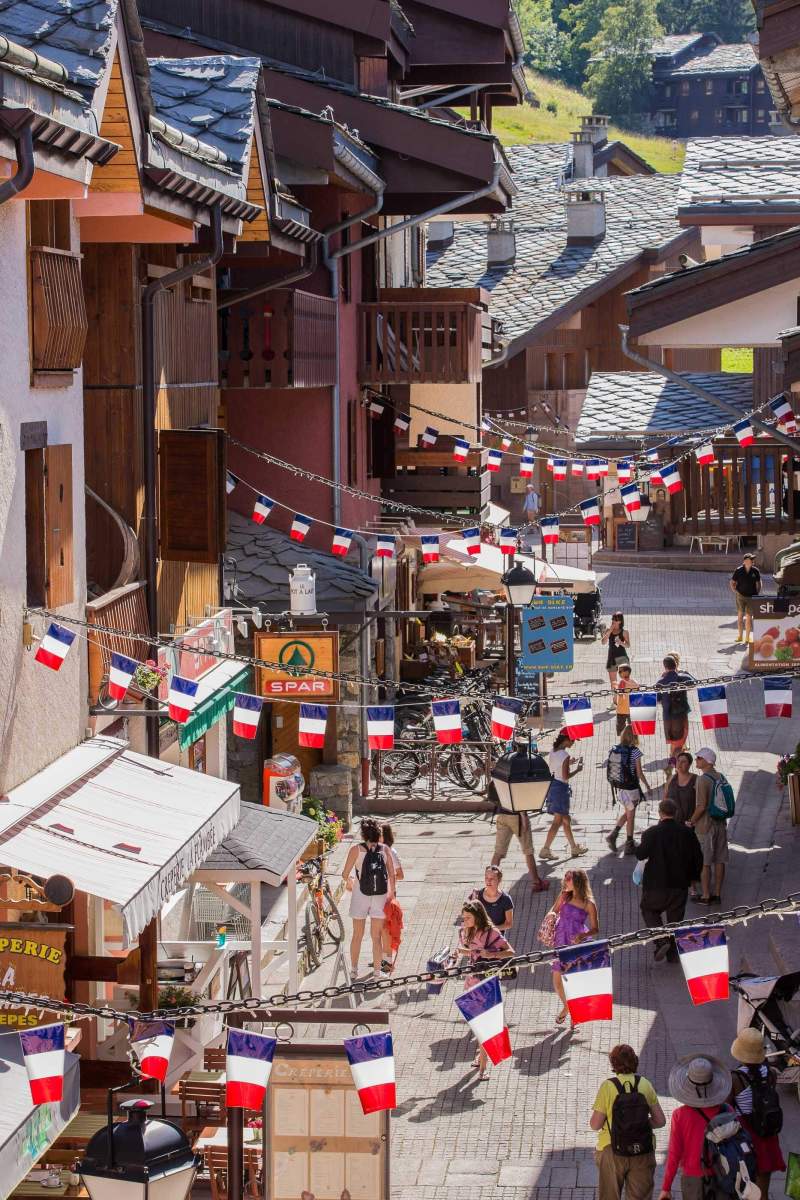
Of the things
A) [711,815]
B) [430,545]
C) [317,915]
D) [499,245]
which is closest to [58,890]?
[317,915]

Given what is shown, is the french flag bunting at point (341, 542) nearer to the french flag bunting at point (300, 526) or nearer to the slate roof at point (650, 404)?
the french flag bunting at point (300, 526)

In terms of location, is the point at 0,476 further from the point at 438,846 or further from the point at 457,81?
the point at 457,81

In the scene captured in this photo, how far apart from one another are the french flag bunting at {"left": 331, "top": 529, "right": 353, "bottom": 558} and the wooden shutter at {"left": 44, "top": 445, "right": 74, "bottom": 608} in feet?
34.5

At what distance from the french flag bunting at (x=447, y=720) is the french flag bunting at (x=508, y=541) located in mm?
10780

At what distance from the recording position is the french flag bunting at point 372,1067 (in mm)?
10594

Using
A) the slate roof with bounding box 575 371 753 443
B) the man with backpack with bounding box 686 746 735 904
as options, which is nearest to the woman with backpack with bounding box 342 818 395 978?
the man with backpack with bounding box 686 746 735 904

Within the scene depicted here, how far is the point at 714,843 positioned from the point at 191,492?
6796 mm

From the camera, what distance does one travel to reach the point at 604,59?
5172 inches

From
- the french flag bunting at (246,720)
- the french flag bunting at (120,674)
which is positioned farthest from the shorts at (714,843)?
the french flag bunting at (120,674)

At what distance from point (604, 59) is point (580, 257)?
7496 centimetres

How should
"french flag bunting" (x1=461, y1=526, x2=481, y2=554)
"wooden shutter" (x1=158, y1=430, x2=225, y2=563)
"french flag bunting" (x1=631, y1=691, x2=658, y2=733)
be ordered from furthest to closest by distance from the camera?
"french flag bunting" (x1=461, y1=526, x2=481, y2=554) < "french flag bunting" (x1=631, y1=691, x2=658, y2=733) < "wooden shutter" (x1=158, y1=430, x2=225, y2=563)

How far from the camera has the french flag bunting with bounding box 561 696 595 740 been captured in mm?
17906

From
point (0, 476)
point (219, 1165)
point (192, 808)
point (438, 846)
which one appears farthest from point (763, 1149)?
point (438, 846)

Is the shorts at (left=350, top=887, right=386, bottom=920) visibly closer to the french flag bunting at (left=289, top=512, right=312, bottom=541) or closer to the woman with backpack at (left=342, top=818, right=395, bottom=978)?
the woman with backpack at (left=342, top=818, right=395, bottom=978)
